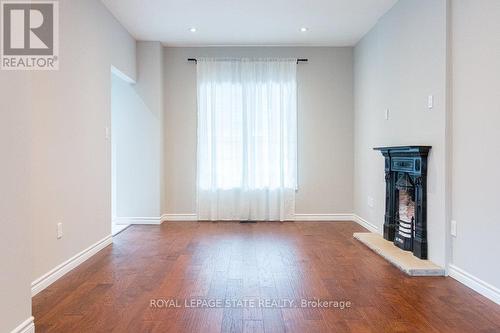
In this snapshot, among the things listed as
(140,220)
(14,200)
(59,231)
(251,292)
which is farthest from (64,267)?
(140,220)

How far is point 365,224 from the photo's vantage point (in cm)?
517

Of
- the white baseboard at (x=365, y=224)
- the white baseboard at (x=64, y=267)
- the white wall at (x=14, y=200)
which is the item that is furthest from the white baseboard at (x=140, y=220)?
the white wall at (x=14, y=200)

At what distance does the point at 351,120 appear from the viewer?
5.77 meters

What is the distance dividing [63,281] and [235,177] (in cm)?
307

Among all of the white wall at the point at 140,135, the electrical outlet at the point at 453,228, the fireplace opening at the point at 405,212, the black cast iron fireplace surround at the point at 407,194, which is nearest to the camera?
the electrical outlet at the point at 453,228

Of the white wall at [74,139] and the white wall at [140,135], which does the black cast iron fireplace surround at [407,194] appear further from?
the white wall at [140,135]

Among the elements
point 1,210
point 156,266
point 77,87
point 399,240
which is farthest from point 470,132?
point 77,87

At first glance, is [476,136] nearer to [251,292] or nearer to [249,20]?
[251,292]

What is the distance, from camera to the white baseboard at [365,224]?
477 centimetres

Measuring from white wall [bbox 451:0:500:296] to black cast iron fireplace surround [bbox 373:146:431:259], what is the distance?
1.19 feet

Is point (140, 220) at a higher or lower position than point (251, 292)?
higher

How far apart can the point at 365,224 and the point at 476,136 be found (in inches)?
105

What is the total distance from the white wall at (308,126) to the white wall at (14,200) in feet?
12.3

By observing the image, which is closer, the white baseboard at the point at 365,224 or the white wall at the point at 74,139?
the white wall at the point at 74,139
